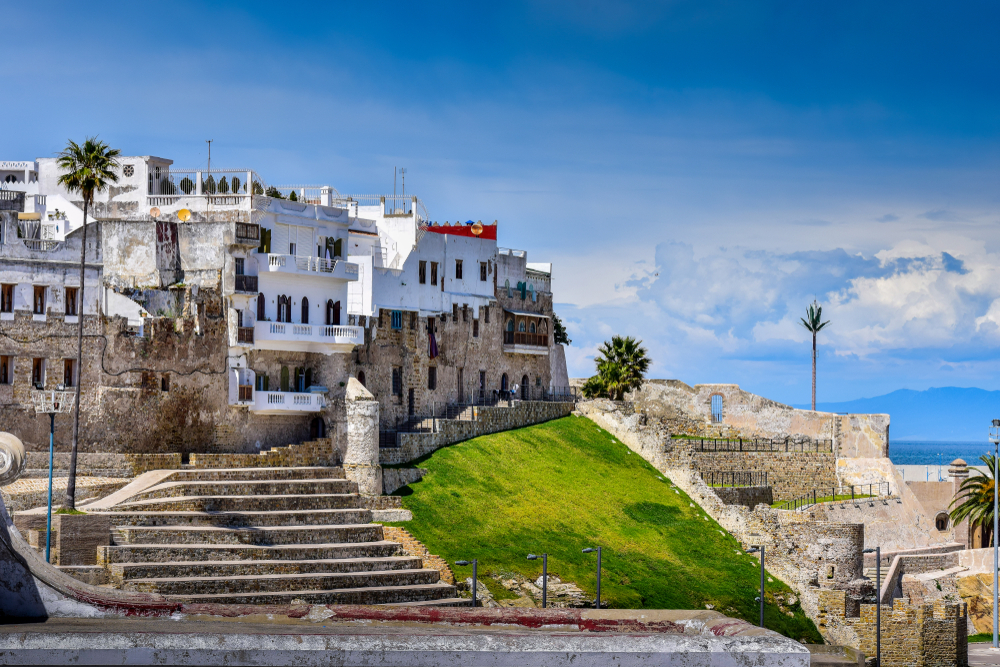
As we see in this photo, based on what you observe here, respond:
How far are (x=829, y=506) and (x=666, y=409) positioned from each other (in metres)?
14.9

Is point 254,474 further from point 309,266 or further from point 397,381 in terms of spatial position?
point 397,381

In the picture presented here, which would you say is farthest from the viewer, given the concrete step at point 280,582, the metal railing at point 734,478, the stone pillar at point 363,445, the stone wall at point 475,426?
the metal railing at point 734,478

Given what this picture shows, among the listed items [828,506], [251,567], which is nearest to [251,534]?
[251,567]

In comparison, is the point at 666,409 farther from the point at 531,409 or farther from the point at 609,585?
the point at 609,585

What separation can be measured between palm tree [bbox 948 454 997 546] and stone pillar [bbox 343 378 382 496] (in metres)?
29.4

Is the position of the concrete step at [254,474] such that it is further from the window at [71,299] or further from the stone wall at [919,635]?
the stone wall at [919,635]

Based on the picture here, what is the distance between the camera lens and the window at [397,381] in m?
56.6

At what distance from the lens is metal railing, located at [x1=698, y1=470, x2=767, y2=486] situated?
60.3 meters

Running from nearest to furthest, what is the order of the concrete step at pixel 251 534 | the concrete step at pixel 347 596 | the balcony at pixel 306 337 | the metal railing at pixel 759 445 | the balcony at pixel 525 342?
1. the concrete step at pixel 347 596
2. the concrete step at pixel 251 534
3. the balcony at pixel 306 337
4. the balcony at pixel 525 342
5. the metal railing at pixel 759 445

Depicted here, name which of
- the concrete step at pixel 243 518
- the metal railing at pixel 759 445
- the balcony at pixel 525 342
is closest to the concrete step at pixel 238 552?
the concrete step at pixel 243 518

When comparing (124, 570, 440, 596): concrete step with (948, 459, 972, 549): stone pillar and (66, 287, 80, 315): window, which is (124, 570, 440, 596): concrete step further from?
(948, 459, 972, 549): stone pillar

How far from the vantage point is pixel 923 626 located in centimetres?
4675

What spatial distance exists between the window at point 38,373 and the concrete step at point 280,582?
415 inches

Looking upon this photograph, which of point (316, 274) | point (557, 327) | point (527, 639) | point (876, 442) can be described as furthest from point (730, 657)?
point (557, 327)
